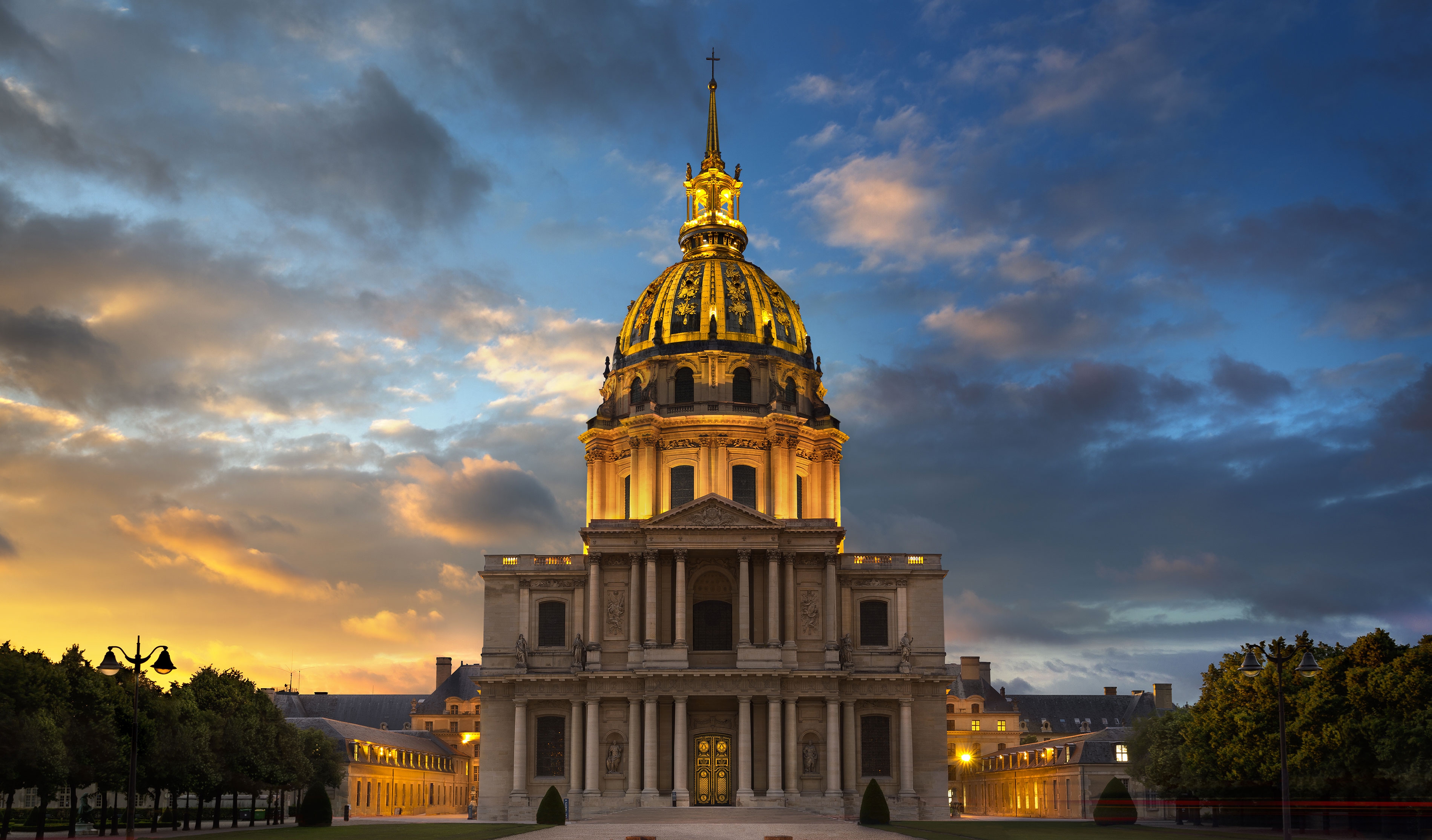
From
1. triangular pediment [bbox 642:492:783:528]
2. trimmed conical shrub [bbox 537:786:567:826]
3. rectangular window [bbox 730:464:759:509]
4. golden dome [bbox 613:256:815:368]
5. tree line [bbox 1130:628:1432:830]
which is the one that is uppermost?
golden dome [bbox 613:256:815:368]

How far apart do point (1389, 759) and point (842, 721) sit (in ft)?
113

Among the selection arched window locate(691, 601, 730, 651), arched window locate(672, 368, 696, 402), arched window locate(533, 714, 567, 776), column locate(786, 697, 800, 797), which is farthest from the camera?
arched window locate(672, 368, 696, 402)

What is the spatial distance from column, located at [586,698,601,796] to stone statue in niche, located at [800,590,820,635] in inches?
488

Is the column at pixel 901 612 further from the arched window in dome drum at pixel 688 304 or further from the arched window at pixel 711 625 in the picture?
the arched window in dome drum at pixel 688 304

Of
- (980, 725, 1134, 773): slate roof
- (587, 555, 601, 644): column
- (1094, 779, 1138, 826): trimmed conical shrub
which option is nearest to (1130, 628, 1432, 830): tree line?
(1094, 779, 1138, 826): trimmed conical shrub

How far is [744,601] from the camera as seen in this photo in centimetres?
7612

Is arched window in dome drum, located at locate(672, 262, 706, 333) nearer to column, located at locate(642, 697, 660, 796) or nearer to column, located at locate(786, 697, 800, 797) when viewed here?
column, located at locate(642, 697, 660, 796)

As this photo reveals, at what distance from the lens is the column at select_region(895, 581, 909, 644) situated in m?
79.1

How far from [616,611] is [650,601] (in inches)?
110

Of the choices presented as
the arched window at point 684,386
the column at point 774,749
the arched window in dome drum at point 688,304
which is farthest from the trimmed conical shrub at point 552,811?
the arched window in dome drum at point 688,304

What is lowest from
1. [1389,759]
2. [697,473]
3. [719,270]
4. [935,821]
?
[935,821]

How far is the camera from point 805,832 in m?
51.9

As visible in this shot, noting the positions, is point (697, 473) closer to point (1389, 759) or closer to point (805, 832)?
point (805, 832)

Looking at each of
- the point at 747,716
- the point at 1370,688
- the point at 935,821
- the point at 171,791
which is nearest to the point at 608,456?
the point at 747,716
